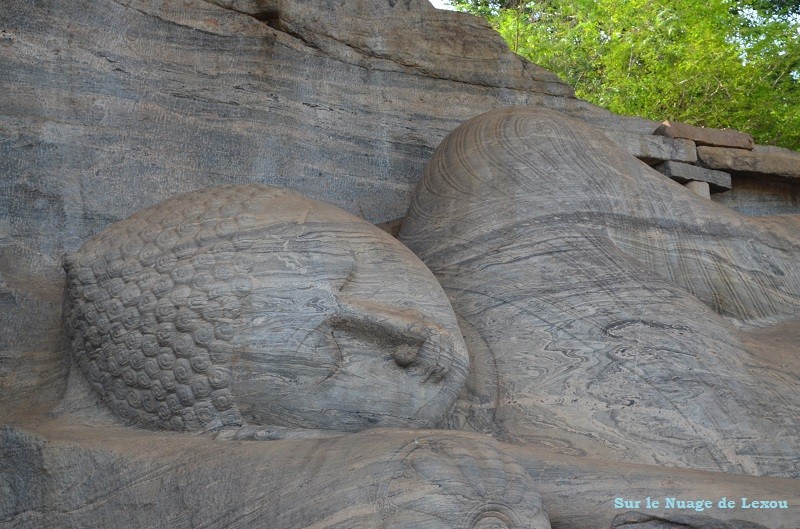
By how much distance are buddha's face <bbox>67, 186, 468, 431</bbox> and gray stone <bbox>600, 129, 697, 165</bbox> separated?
2351 millimetres

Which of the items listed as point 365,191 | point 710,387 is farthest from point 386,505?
point 365,191

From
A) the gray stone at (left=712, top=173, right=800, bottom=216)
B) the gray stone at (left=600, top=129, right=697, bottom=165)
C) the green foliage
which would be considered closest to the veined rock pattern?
the gray stone at (left=600, top=129, right=697, bottom=165)

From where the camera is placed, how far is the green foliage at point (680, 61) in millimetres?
8547

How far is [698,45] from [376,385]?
681 centimetres

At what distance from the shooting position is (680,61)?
8.60 meters

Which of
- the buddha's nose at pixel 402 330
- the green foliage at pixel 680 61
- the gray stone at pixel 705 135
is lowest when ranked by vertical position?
the buddha's nose at pixel 402 330

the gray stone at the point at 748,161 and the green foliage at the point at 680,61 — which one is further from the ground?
the green foliage at the point at 680,61

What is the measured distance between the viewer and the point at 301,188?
12.4 feet

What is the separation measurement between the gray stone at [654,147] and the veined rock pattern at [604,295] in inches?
49.3

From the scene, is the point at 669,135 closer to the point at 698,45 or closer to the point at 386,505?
the point at 386,505

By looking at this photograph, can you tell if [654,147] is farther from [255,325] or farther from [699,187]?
[255,325]

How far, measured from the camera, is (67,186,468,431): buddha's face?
2.38 m

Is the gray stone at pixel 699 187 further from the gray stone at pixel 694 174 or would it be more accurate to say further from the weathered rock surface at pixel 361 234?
the weathered rock surface at pixel 361 234

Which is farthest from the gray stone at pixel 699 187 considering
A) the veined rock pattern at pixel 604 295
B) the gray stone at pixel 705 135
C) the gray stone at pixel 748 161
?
the veined rock pattern at pixel 604 295
